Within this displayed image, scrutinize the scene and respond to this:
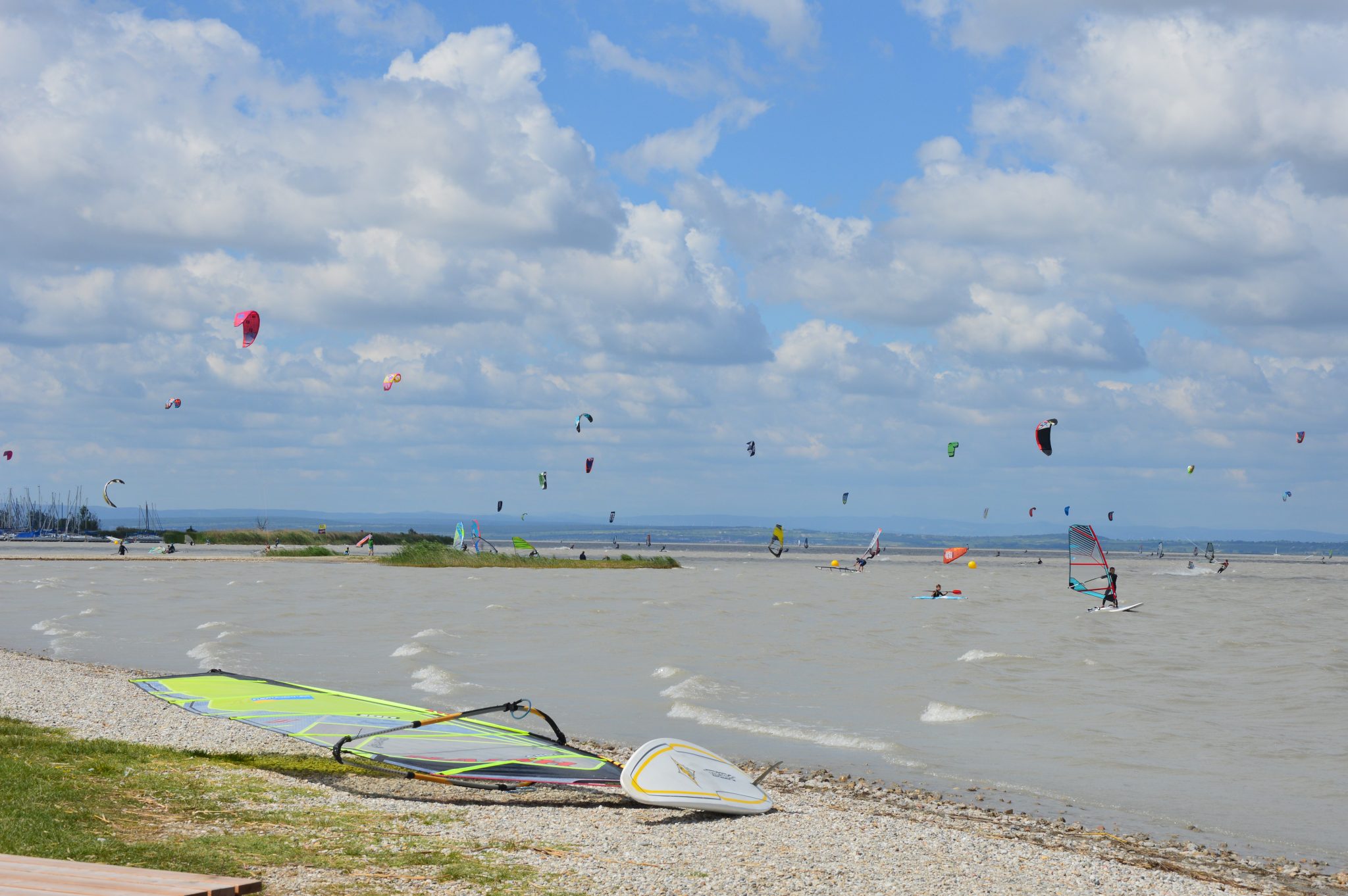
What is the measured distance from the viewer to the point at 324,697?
32.9 ft

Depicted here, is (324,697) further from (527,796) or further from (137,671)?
(137,671)

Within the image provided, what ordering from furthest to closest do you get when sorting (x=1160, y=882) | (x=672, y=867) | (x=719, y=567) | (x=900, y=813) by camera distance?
(x=719, y=567) < (x=900, y=813) < (x=1160, y=882) < (x=672, y=867)

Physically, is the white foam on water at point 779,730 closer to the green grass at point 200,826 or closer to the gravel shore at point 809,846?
the gravel shore at point 809,846

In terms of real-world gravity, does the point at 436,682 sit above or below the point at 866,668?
above

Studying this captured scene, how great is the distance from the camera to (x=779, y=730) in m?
11.9

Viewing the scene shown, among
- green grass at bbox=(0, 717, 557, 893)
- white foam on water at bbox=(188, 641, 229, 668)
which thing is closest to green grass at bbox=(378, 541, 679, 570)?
white foam on water at bbox=(188, 641, 229, 668)

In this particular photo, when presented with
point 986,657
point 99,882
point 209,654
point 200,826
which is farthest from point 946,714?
point 209,654

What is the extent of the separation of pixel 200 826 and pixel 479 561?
133ft

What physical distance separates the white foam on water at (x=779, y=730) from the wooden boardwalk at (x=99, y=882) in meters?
7.40

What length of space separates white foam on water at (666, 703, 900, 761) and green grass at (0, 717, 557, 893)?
17.1ft

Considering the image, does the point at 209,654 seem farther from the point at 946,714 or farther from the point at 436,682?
the point at 946,714

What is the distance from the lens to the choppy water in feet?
33.0

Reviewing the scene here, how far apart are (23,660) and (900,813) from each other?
12798 mm

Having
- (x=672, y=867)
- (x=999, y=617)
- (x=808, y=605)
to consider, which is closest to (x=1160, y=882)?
(x=672, y=867)
